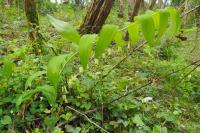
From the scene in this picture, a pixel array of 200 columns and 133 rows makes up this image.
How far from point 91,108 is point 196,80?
1.60 meters

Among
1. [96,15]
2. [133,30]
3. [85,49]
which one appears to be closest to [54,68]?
[85,49]

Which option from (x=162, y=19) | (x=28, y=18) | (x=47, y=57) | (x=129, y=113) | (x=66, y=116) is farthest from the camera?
(x=28, y=18)

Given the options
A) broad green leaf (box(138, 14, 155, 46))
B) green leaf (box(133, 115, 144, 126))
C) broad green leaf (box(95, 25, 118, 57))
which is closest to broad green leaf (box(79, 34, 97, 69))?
broad green leaf (box(95, 25, 118, 57))

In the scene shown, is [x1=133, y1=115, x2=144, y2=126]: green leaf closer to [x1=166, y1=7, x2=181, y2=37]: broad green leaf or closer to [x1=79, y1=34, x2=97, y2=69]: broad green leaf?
[x1=166, y1=7, x2=181, y2=37]: broad green leaf

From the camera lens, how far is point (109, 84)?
2.22 meters

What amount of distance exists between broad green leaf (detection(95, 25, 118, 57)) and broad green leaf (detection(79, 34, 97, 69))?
2 centimetres

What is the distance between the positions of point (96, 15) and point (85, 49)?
12.0 feet

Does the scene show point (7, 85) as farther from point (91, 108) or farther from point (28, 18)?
point (28, 18)

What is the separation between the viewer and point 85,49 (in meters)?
0.75

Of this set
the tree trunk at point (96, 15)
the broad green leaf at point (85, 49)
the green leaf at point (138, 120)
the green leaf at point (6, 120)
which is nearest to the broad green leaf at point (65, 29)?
the broad green leaf at point (85, 49)

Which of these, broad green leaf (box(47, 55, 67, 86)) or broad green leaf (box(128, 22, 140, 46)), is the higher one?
broad green leaf (box(128, 22, 140, 46))

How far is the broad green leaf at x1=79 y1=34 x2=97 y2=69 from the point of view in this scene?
0.74m

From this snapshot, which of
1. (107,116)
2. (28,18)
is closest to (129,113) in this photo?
(107,116)

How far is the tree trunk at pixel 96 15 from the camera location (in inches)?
169
